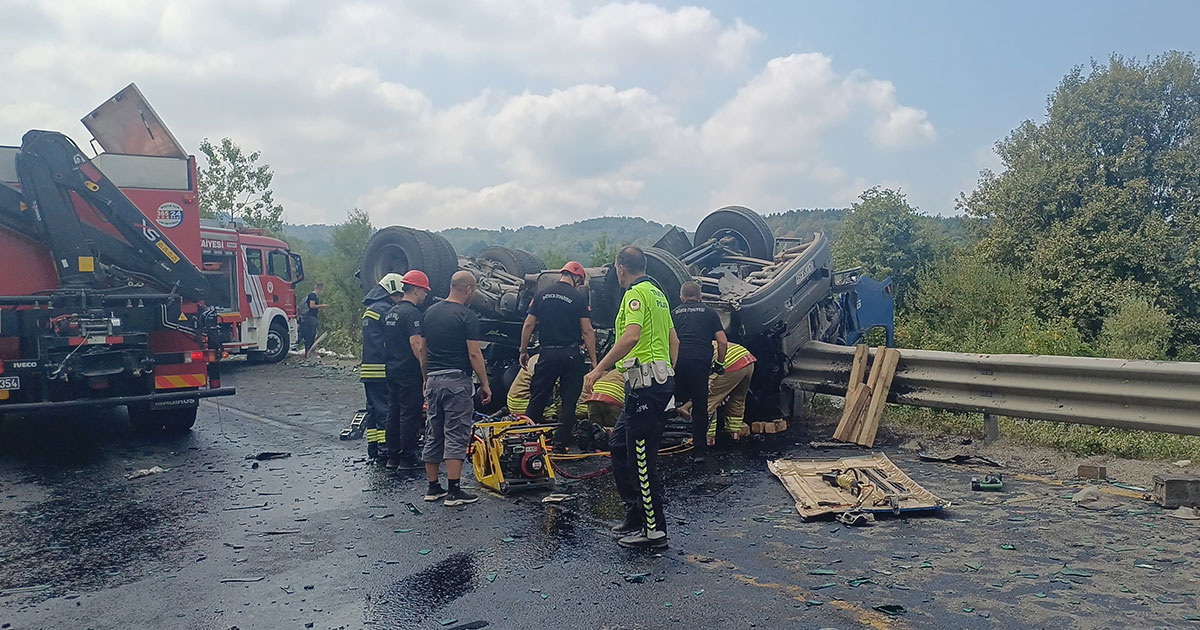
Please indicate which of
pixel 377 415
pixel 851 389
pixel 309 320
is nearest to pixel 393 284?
pixel 377 415

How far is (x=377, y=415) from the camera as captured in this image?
324 inches

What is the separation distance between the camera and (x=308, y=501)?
21.5ft

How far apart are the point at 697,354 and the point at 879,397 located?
5.91 feet

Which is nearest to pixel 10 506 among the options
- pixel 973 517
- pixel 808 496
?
pixel 808 496

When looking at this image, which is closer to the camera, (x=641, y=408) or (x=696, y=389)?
(x=641, y=408)

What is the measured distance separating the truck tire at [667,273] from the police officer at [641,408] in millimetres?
3086

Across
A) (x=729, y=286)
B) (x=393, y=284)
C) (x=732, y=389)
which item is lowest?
(x=732, y=389)

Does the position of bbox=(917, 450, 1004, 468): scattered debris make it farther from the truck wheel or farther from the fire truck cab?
the truck wheel

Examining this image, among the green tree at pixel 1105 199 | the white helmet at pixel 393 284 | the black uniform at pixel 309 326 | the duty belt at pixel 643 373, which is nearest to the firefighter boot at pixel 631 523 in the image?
the duty belt at pixel 643 373

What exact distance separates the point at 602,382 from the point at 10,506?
4893mm

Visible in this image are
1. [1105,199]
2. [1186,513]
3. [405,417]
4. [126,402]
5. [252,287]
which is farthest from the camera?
[1105,199]

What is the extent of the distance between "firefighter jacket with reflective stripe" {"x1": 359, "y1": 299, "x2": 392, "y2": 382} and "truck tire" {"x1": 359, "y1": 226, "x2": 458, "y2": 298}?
208 cm

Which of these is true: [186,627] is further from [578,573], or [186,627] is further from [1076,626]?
[1076,626]

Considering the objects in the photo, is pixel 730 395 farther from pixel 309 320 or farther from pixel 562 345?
pixel 309 320
